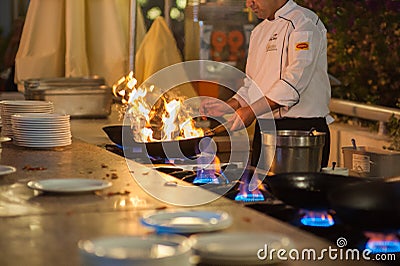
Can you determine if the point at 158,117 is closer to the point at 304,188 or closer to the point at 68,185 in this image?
the point at 68,185

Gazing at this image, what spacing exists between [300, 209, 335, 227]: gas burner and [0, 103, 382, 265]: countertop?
25 cm

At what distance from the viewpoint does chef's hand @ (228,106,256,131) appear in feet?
13.6

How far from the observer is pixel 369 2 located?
20.7 ft

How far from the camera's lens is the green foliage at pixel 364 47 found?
6305 millimetres

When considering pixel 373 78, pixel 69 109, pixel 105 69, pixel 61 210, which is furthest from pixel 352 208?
pixel 373 78

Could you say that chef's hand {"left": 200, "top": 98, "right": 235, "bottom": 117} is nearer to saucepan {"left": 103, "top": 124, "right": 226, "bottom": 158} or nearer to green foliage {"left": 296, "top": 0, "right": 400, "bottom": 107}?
saucepan {"left": 103, "top": 124, "right": 226, "bottom": 158}

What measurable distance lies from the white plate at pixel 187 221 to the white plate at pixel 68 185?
1.57 ft

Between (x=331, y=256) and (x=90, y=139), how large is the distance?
108 inches

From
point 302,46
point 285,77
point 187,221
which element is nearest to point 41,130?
point 285,77

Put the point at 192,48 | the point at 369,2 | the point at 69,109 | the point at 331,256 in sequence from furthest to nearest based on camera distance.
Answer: the point at 369,2
the point at 192,48
the point at 69,109
the point at 331,256

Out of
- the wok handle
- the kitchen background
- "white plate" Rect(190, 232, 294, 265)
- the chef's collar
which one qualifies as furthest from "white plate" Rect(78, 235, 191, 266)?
the kitchen background

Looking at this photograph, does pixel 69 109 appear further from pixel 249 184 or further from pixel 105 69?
pixel 249 184

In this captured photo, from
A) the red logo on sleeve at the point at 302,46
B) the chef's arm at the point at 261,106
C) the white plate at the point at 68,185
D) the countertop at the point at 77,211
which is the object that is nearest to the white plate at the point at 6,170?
the countertop at the point at 77,211

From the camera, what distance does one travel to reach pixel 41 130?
3.73 metres
